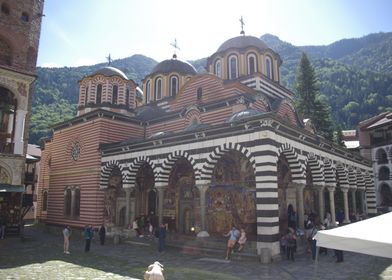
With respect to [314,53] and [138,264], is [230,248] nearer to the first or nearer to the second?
[138,264]

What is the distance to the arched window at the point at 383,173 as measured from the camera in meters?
38.6

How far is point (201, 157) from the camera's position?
49.3 feet

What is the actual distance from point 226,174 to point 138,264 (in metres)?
7.12

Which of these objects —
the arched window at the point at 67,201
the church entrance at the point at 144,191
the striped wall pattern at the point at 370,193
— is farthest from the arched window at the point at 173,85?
the striped wall pattern at the point at 370,193

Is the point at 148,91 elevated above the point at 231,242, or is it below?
above

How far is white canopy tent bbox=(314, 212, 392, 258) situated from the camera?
4973 millimetres

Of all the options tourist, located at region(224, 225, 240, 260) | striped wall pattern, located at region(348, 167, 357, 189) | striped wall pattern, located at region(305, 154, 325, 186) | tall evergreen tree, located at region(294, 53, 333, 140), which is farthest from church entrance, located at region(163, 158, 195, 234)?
tall evergreen tree, located at region(294, 53, 333, 140)

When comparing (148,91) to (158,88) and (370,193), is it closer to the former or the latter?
(158,88)

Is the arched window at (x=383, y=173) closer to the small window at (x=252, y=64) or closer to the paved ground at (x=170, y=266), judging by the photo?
the small window at (x=252, y=64)

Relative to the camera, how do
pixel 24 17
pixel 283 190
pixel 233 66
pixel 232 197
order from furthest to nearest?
pixel 233 66
pixel 24 17
pixel 283 190
pixel 232 197

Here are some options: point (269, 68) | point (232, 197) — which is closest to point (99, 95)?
point (269, 68)

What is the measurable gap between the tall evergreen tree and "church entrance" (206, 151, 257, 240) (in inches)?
1022

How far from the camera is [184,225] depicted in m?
18.9

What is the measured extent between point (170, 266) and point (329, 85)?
84.4m
